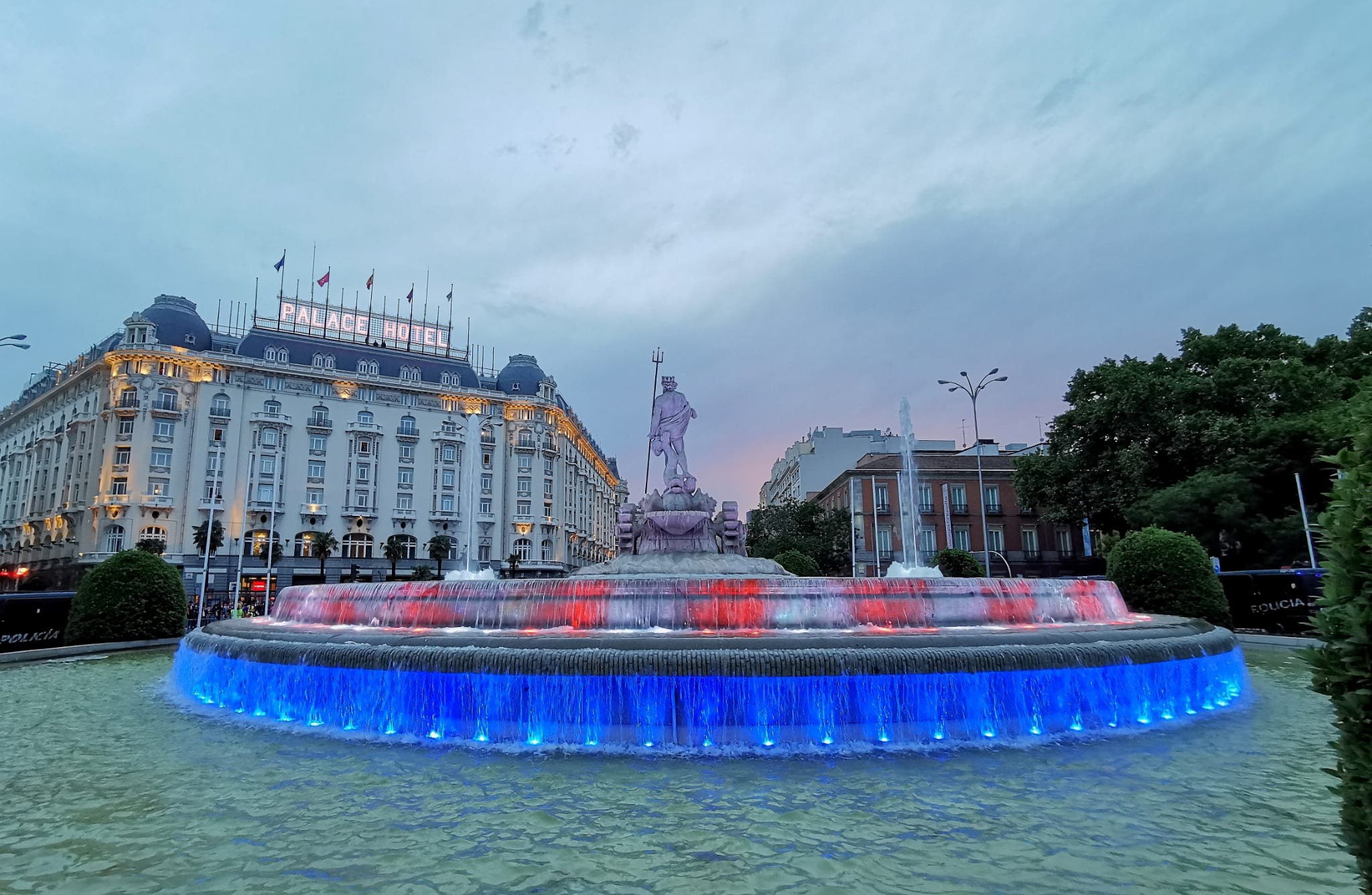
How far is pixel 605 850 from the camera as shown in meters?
5.73

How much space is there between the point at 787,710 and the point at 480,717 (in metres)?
3.79

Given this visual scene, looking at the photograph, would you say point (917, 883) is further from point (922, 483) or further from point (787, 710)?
point (922, 483)

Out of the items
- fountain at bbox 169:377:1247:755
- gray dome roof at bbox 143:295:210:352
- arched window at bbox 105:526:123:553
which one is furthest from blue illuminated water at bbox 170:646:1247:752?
gray dome roof at bbox 143:295:210:352

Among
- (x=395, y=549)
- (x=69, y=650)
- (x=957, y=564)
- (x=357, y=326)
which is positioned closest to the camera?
(x=69, y=650)

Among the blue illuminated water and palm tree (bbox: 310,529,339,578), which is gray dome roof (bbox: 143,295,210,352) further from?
the blue illuminated water

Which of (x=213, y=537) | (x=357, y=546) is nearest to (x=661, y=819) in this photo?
(x=213, y=537)

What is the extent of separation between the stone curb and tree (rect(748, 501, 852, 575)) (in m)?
44.4

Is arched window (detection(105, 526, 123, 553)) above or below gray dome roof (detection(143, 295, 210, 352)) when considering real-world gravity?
below

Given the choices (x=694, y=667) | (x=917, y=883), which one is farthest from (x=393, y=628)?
(x=917, y=883)

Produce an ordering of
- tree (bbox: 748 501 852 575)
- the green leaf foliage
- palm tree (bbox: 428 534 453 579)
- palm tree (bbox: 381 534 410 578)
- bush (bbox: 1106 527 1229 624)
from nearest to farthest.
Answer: the green leaf foliage → bush (bbox: 1106 527 1229 624) → tree (bbox: 748 501 852 575) → palm tree (bbox: 381 534 410 578) → palm tree (bbox: 428 534 453 579)

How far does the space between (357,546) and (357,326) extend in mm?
23519

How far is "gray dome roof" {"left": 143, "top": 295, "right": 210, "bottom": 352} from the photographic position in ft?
218

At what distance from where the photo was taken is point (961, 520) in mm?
62062

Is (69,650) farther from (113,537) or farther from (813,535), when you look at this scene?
(113,537)
